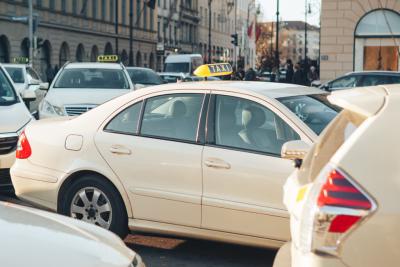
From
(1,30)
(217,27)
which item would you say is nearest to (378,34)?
(1,30)

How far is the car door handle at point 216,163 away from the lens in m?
5.61

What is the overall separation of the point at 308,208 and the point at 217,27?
4248 inches

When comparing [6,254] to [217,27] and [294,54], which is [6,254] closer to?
[217,27]

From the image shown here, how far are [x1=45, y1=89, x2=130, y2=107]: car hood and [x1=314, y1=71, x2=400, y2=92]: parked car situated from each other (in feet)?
25.4

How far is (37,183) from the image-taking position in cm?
654

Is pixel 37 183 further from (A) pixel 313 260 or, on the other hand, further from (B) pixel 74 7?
(B) pixel 74 7

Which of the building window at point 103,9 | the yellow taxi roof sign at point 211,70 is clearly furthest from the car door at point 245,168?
the building window at point 103,9

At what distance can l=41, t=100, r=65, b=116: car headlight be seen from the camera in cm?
1331

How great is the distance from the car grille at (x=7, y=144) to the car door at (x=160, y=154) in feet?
9.28

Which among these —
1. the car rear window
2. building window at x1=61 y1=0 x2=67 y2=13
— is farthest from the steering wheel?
building window at x1=61 y1=0 x2=67 y2=13

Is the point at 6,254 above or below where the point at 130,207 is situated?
above

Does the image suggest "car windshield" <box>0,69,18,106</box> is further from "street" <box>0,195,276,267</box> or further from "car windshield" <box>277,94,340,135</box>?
"car windshield" <box>277,94,340,135</box>

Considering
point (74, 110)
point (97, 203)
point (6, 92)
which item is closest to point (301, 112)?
point (97, 203)

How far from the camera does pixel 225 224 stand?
18.4ft
